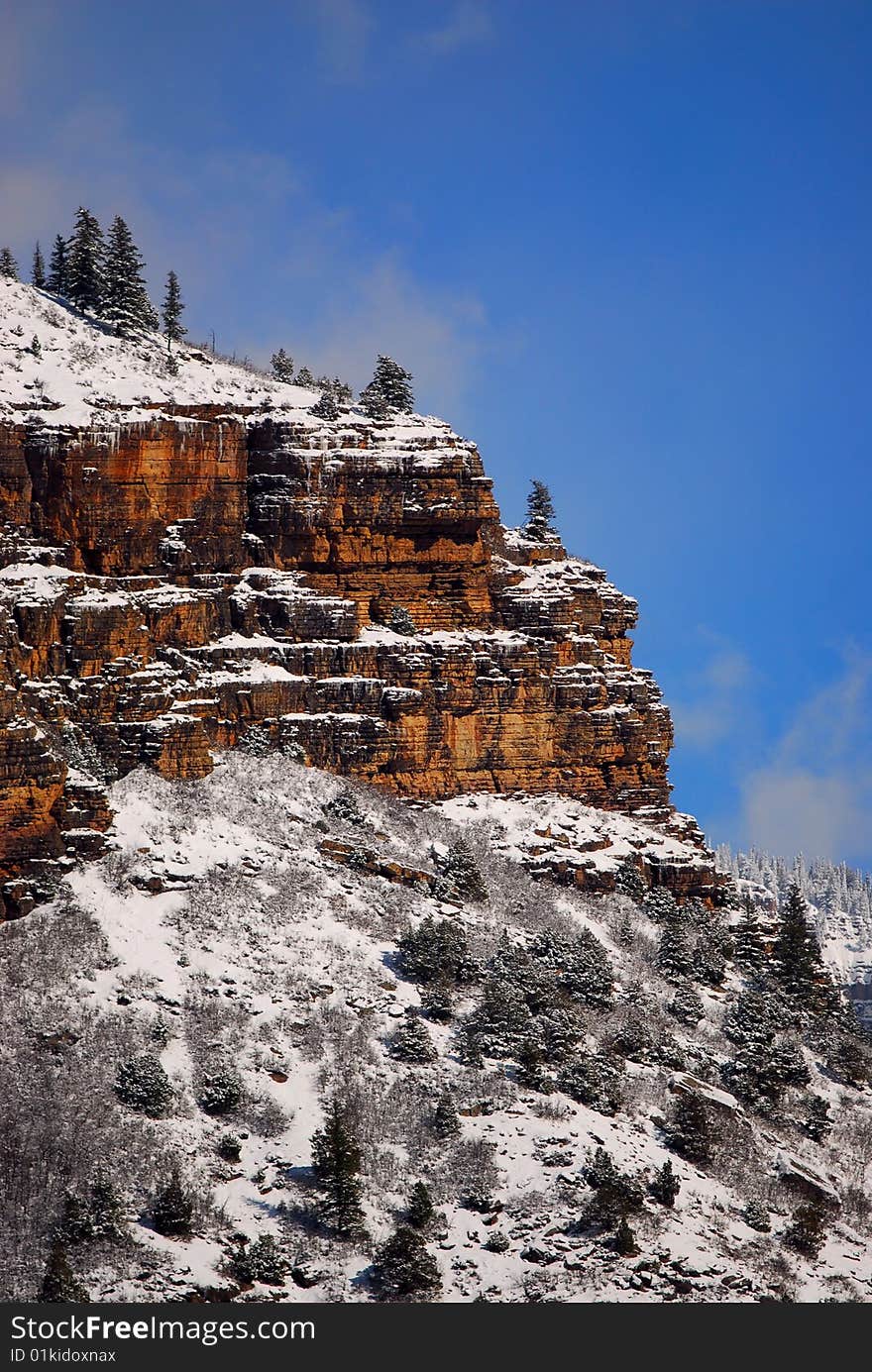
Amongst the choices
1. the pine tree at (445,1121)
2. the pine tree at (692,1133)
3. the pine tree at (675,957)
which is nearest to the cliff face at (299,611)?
the pine tree at (675,957)

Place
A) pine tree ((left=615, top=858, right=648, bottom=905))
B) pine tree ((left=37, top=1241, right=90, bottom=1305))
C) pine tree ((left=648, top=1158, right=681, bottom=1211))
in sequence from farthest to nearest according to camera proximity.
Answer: pine tree ((left=615, top=858, right=648, bottom=905)), pine tree ((left=648, top=1158, right=681, bottom=1211)), pine tree ((left=37, top=1241, right=90, bottom=1305))

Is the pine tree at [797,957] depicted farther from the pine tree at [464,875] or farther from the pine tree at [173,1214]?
the pine tree at [173,1214]

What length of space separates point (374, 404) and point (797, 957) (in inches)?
1680

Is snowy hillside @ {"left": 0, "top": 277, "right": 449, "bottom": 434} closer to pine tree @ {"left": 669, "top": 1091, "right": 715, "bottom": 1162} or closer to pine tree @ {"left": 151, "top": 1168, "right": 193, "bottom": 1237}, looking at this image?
pine tree @ {"left": 669, "top": 1091, "right": 715, "bottom": 1162}

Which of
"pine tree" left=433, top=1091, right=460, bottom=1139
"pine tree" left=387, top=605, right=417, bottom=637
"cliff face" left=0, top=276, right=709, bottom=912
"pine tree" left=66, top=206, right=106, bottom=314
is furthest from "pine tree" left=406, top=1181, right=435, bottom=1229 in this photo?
"pine tree" left=66, top=206, right=106, bottom=314

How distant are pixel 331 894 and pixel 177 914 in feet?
30.0

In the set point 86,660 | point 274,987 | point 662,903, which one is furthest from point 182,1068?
point 662,903

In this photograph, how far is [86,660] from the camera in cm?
10275

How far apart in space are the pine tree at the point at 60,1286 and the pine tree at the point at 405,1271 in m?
11.8

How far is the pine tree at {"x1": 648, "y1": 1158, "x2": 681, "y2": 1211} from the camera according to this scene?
81125mm

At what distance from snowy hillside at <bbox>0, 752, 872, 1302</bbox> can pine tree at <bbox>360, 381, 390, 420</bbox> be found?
23.9m

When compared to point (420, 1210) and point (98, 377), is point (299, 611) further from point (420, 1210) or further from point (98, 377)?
point (420, 1210)

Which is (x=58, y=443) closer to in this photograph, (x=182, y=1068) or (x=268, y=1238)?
(x=182, y=1068)

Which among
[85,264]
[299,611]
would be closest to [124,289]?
Result: [85,264]
